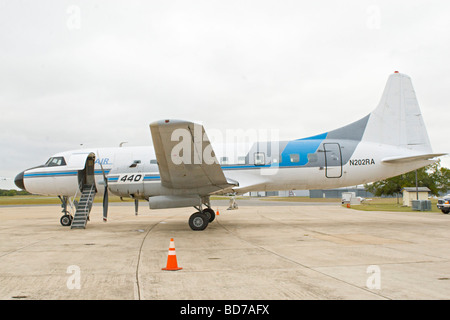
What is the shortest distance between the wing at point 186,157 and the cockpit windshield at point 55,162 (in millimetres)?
6279

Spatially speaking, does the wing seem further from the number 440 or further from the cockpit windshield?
the cockpit windshield

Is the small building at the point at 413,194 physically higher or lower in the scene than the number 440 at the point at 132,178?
lower

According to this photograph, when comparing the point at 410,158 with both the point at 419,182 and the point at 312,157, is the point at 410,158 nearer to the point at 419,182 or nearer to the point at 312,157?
the point at 312,157

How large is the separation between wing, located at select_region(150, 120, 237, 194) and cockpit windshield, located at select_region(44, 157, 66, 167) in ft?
20.6

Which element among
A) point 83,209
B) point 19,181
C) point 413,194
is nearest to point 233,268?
point 83,209

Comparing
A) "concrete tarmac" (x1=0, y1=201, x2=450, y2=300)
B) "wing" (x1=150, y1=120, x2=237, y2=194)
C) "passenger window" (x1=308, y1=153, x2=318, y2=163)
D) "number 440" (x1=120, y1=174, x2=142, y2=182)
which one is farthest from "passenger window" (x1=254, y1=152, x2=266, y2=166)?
"number 440" (x1=120, y1=174, x2=142, y2=182)

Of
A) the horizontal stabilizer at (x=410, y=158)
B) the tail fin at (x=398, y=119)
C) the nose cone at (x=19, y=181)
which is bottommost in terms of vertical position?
the nose cone at (x=19, y=181)

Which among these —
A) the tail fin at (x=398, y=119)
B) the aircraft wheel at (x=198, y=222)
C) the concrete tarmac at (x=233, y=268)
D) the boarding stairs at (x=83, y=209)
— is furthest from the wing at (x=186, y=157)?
the tail fin at (x=398, y=119)

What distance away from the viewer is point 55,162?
1733 centimetres

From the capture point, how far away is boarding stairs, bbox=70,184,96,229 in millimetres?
15750

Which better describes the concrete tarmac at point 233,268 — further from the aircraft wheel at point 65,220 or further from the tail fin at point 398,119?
the tail fin at point 398,119

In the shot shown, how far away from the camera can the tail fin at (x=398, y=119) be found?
15984 mm

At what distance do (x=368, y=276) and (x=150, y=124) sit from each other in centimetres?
755
